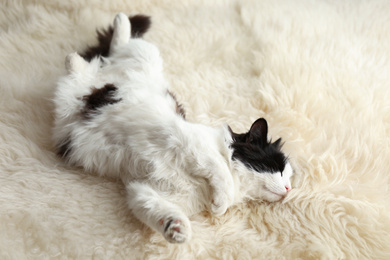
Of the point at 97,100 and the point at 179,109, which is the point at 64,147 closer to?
the point at 97,100

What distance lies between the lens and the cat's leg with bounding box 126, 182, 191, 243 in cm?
85

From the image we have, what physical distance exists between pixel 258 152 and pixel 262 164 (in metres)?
0.04

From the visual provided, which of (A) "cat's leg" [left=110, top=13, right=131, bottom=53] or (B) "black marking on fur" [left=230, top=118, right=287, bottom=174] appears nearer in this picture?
(B) "black marking on fur" [left=230, top=118, right=287, bottom=174]

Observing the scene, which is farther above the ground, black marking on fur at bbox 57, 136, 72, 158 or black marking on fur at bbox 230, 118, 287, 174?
black marking on fur at bbox 230, 118, 287, 174

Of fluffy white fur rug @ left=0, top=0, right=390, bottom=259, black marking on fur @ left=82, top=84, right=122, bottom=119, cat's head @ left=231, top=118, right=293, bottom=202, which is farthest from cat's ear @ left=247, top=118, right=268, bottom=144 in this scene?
black marking on fur @ left=82, top=84, right=122, bottom=119

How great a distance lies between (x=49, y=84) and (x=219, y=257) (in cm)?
81

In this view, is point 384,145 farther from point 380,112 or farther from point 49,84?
point 49,84

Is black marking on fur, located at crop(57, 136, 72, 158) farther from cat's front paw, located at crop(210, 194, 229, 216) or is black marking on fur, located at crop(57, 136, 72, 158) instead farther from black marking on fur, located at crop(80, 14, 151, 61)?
cat's front paw, located at crop(210, 194, 229, 216)

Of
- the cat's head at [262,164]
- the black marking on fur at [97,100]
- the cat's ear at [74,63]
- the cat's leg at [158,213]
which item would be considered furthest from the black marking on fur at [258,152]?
the cat's ear at [74,63]

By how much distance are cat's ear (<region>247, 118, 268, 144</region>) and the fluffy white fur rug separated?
14 centimetres

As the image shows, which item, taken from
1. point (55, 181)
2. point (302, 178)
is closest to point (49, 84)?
point (55, 181)

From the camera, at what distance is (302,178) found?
3.59 feet

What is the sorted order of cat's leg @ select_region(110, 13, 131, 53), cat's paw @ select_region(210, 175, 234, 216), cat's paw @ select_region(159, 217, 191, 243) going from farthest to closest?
cat's leg @ select_region(110, 13, 131, 53) < cat's paw @ select_region(210, 175, 234, 216) < cat's paw @ select_region(159, 217, 191, 243)

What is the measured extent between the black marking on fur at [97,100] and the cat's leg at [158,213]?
26 centimetres
